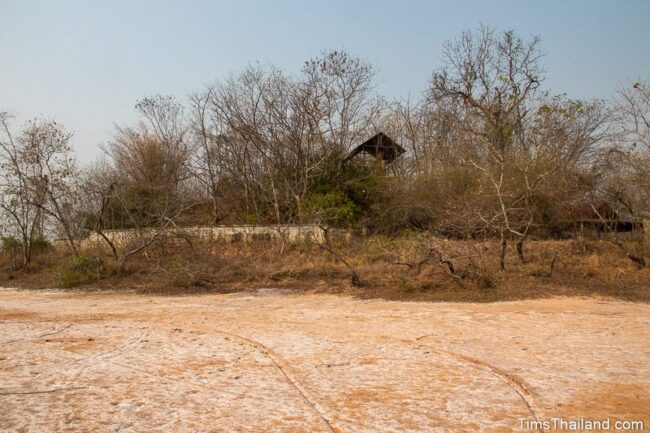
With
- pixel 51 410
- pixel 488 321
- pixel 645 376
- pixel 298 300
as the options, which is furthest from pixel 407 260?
pixel 51 410

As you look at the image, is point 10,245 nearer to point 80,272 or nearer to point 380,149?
point 80,272

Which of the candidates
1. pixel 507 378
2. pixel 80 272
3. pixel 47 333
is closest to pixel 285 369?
pixel 507 378

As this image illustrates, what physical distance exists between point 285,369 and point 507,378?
2186 millimetres

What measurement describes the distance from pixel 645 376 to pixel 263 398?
3632mm

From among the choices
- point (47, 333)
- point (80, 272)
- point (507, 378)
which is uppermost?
point (80, 272)

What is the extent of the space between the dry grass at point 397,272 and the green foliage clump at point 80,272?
0.12 feet

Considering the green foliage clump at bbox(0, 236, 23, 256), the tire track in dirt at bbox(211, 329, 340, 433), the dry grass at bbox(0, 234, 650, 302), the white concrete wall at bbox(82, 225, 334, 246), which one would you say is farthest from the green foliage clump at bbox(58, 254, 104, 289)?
the tire track in dirt at bbox(211, 329, 340, 433)

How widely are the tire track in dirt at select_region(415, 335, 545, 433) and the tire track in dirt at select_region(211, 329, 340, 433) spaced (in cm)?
161

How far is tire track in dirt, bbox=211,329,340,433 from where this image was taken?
13.6 feet

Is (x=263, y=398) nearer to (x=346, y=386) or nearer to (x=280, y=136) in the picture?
(x=346, y=386)

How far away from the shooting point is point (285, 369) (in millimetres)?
5480

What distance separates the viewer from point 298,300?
10.6m

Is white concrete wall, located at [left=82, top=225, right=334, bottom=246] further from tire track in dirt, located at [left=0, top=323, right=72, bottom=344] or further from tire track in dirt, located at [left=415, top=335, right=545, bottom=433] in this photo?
tire track in dirt, located at [left=415, top=335, right=545, bottom=433]

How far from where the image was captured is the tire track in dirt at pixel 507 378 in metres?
4.37
